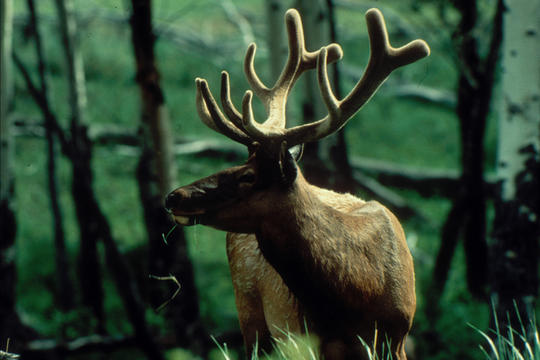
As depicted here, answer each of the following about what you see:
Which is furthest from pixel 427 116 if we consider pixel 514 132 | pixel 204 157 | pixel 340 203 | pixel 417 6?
pixel 340 203

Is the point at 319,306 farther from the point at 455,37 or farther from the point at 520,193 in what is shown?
the point at 455,37

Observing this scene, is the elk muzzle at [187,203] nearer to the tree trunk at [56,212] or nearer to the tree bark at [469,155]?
the tree bark at [469,155]

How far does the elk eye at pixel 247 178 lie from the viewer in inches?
115

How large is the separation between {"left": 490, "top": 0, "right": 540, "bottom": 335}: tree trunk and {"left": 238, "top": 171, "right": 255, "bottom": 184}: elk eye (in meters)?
2.75

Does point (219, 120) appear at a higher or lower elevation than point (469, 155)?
higher

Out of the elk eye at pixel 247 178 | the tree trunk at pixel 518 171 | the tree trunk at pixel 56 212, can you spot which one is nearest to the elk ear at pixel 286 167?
the elk eye at pixel 247 178

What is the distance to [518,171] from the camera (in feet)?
16.5

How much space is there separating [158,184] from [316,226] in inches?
135

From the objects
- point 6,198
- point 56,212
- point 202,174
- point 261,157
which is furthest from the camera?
point 202,174

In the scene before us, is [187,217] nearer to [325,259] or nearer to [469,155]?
[325,259]

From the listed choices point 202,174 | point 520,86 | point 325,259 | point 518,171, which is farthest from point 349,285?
point 202,174

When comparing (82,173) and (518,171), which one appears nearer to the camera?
(518,171)

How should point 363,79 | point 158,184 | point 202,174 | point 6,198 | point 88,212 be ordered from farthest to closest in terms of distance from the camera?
1. point 202,174
2. point 88,212
3. point 6,198
4. point 158,184
5. point 363,79

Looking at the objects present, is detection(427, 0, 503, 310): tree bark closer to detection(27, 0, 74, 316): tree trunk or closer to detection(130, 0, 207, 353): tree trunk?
detection(130, 0, 207, 353): tree trunk
